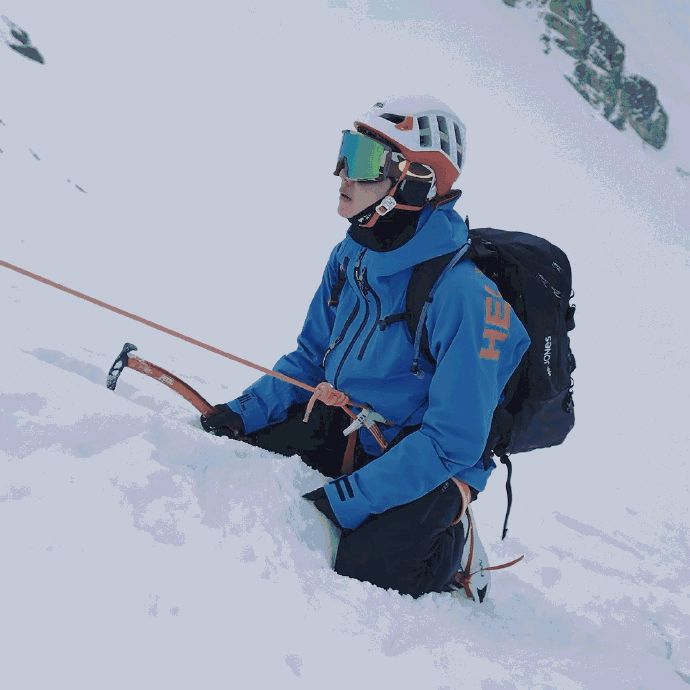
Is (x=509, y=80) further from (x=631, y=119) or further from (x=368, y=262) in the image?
(x=368, y=262)

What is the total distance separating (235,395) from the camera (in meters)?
5.19

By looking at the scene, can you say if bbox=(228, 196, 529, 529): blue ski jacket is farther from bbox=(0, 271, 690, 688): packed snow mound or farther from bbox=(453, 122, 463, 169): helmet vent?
bbox=(0, 271, 690, 688): packed snow mound

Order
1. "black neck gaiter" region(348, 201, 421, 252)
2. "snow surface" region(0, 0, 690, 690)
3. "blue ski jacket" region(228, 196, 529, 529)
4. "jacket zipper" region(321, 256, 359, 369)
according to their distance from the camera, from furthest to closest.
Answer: "jacket zipper" region(321, 256, 359, 369), "black neck gaiter" region(348, 201, 421, 252), "blue ski jacket" region(228, 196, 529, 529), "snow surface" region(0, 0, 690, 690)

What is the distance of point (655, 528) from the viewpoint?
19.4 ft

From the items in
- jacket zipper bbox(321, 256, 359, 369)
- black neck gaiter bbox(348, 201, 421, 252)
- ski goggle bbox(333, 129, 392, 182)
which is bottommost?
jacket zipper bbox(321, 256, 359, 369)

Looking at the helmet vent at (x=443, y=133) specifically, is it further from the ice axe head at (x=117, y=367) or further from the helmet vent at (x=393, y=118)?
the ice axe head at (x=117, y=367)

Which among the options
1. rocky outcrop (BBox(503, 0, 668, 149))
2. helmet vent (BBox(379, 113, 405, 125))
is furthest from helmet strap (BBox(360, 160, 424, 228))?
rocky outcrop (BBox(503, 0, 668, 149))

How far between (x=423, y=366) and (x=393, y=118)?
1045 mm

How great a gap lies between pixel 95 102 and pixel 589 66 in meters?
27.1

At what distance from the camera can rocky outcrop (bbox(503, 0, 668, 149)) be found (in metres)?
30.4

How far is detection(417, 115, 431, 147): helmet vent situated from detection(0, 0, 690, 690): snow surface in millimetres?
1427

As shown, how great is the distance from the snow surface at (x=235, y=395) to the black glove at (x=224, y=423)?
11 cm

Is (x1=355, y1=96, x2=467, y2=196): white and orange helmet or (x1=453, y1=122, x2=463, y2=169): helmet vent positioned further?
(x1=453, y1=122, x2=463, y2=169): helmet vent

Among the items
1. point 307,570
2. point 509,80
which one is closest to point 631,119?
point 509,80
